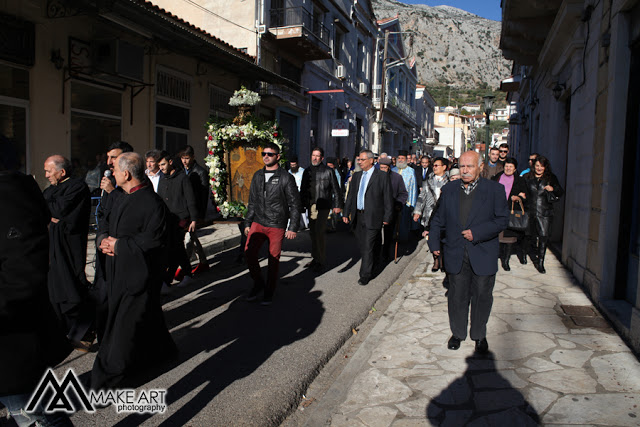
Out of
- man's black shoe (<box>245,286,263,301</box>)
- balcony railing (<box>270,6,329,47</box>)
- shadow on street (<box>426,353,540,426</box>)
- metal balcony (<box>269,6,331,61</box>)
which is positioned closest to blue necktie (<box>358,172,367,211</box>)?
man's black shoe (<box>245,286,263,301</box>)

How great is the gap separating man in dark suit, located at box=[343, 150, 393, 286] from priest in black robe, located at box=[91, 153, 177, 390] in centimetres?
377

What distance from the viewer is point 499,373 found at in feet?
12.8

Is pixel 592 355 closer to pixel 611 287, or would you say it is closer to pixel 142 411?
pixel 611 287

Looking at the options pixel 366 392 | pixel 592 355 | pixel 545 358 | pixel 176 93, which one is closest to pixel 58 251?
pixel 366 392

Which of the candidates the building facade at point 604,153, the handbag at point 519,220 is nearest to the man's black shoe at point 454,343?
the building facade at point 604,153

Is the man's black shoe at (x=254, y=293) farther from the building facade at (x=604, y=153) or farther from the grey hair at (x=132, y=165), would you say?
the building facade at (x=604, y=153)

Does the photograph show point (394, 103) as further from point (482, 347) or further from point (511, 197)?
point (482, 347)

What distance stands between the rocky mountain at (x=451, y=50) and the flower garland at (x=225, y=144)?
108 m

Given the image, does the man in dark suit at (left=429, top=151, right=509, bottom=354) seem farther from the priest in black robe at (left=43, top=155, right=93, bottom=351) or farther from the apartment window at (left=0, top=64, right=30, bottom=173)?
the apartment window at (left=0, top=64, right=30, bottom=173)

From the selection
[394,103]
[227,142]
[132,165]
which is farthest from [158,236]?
[394,103]

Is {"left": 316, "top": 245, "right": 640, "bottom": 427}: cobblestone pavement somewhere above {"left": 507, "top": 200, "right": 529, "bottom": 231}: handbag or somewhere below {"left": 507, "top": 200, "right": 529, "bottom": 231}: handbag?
below

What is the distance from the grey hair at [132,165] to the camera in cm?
361

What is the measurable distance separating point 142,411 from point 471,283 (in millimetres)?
2906

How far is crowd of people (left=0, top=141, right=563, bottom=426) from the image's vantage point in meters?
2.32
